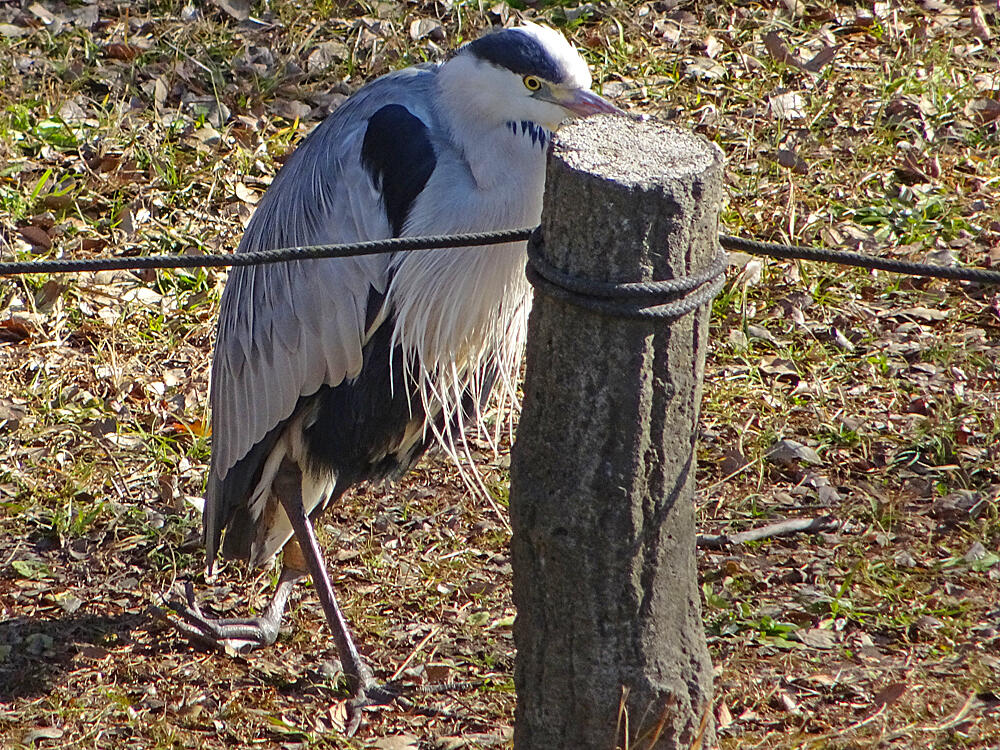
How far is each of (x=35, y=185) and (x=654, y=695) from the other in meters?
3.71

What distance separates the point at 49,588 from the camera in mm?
3520

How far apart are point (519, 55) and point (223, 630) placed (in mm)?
1684

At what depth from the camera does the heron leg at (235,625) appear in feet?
10.9

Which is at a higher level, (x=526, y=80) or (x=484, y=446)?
(x=526, y=80)

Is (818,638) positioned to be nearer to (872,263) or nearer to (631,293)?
(872,263)

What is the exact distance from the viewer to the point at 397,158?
3006mm

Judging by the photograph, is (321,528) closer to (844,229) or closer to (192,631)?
(192,631)

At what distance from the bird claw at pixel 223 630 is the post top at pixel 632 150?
184 cm

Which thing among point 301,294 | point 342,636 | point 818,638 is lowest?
point 342,636

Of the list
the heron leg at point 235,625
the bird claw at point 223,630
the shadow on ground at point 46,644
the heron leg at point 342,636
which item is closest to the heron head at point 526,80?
the heron leg at point 342,636

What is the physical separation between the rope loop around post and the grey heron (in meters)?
0.86

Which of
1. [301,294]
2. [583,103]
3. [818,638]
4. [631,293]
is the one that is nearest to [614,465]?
[631,293]

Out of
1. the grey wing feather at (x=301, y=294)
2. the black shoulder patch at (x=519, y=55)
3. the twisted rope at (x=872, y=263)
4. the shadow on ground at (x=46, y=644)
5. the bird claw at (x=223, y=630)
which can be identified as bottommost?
the shadow on ground at (x=46, y=644)

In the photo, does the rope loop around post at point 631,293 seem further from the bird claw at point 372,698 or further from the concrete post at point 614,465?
the bird claw at point 372,698
